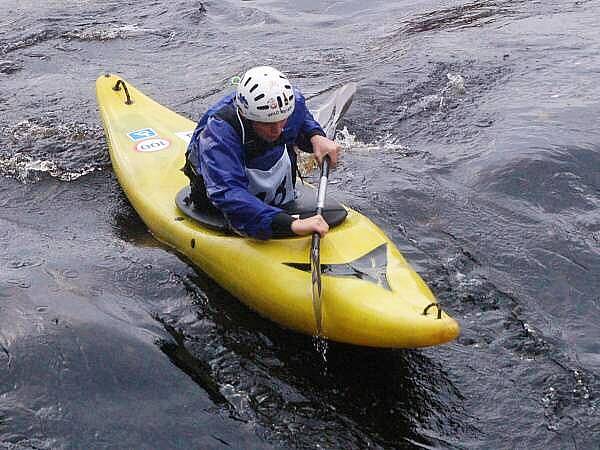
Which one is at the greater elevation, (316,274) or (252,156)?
(252,156)

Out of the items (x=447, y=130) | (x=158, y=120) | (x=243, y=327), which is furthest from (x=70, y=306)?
(x=447, y=130)

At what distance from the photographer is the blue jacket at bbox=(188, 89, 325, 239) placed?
4.29 m

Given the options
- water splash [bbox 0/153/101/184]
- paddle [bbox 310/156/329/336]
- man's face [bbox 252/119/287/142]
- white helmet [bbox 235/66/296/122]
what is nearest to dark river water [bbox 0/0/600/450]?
water splash [bbox 0/153/101/184]

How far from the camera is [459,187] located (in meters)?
6.44

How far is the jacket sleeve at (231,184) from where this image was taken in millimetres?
4281

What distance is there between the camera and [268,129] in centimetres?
437

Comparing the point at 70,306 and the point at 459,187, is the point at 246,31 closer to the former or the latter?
the point at 459,187

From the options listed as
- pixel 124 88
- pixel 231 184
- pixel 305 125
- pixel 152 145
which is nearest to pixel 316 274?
pixel 231 184

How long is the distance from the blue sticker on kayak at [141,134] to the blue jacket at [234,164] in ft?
6.75

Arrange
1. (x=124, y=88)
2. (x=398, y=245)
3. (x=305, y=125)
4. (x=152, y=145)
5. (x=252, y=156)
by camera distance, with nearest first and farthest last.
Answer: (x=252, y=156) < (x=305, y=125) < (x=398, y=245) < (x=152, y=145) < (x=124, y=88)

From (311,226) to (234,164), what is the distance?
651mm

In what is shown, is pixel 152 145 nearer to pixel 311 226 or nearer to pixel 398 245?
pixel 398 245

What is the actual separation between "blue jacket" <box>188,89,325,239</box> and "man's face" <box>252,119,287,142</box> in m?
0.05

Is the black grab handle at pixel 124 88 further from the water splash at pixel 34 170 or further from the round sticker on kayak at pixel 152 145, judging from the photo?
the round sticker on kayak at pixel 152 145
